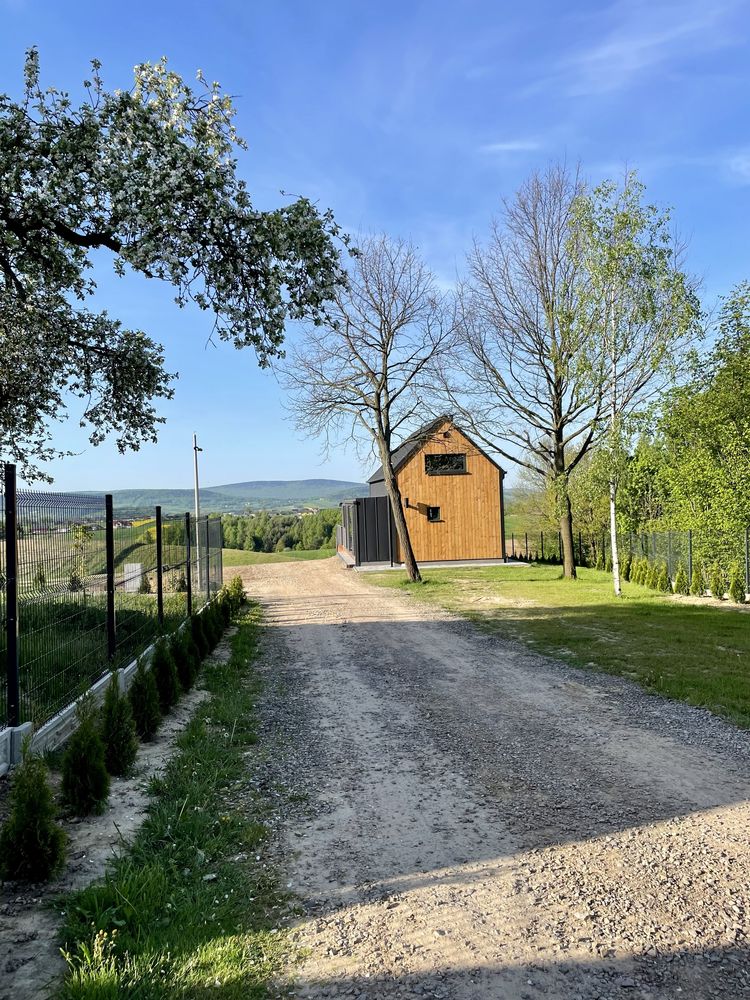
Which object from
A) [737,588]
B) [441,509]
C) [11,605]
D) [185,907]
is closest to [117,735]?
[11,605]

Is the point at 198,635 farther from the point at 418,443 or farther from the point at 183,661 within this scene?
the point at 418,443

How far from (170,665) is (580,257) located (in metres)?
15.6

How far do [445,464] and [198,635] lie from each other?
21816 millimetres

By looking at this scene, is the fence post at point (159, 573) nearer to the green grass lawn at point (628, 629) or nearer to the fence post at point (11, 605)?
the fence post at point (11, 605)

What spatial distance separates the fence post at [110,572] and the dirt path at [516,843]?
6.54 ft

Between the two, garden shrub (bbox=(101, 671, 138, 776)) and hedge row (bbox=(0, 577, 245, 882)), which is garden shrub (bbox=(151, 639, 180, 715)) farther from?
garden shrub (bbox=(101, 671, 138, 776))

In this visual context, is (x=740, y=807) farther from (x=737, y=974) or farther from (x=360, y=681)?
(x=360, y=681)

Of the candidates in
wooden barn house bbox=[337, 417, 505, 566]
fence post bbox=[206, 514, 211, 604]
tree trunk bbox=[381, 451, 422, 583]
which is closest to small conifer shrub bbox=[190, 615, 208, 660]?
fence post bbox=[206, 514, 211, 604]

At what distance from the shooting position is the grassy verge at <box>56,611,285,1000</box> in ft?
8.65

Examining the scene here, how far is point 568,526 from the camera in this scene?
23.2m

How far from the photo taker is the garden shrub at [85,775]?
4.32 metres

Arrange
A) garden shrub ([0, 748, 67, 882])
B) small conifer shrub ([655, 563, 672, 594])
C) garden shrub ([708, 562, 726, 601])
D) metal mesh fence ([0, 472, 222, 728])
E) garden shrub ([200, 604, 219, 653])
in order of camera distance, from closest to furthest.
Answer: garden shrub ([0, 748, 67, 882]) < metal mesh fence ([0, 472, 222, 728]) < garden shrub ([200, 604, 219, 653]) < garden shrub ([708, 562, 726, 601]) < small conifer shrub ([655, 563, 672, 594])

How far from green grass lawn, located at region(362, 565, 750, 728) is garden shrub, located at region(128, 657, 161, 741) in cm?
533

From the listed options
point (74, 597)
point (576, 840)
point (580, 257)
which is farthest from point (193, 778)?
point (580, 257)
